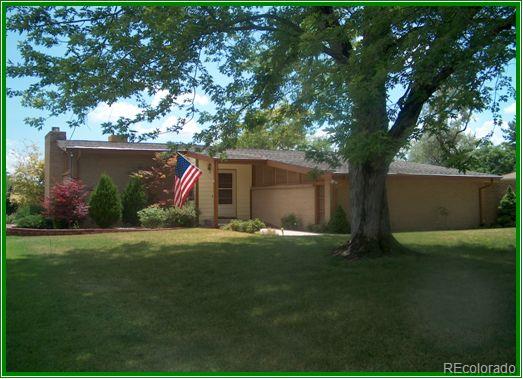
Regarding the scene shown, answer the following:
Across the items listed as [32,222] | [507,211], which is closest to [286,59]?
[32,222]

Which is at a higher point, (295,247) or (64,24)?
(64,24)

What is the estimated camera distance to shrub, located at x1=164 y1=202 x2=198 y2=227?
19969 mm

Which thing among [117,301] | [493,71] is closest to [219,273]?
[117,301]

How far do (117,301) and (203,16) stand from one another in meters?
6.54

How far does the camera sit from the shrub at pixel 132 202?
69.4 feet

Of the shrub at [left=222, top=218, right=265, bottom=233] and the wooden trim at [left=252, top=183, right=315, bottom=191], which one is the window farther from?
the shrub at [left=222, top=218, right=265, bottom=233]

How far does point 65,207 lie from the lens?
19062 mm

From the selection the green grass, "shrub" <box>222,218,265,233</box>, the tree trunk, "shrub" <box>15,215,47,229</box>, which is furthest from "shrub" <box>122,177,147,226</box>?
the tree trunk

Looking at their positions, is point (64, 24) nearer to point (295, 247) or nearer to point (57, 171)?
point (295, 247)

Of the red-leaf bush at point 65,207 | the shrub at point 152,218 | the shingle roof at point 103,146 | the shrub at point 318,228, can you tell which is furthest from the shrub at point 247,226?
the red-leaf bush at point 65,207

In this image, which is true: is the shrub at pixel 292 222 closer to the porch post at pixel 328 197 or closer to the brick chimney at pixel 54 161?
the porch post at pixel 328 197

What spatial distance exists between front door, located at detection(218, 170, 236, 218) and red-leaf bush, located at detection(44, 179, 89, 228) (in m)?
6.07

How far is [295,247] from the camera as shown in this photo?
13.2 m

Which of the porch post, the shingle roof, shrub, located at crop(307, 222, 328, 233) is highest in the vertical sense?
the shingle roof
